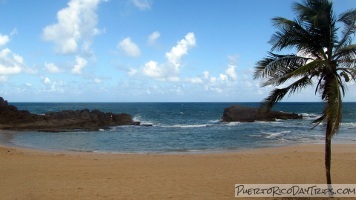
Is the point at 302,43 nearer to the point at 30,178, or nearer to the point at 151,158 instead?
the point at 30,178

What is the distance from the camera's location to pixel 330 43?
7.79m

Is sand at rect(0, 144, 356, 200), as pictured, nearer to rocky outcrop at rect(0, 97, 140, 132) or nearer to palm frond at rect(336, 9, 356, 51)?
palm frond at rect(336, 9, 356, 51)

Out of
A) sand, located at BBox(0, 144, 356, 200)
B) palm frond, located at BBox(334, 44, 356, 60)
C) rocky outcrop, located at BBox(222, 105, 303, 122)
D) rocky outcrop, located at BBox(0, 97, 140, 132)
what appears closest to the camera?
palm frond, located at BBox(334, 44, 356, 60)

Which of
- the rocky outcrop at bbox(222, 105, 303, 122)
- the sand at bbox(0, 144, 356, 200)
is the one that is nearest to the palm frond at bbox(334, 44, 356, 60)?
the sand at bbox(0, 144, 356, 200)

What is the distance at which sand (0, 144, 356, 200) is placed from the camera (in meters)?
9.98

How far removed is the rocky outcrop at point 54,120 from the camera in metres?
38.8

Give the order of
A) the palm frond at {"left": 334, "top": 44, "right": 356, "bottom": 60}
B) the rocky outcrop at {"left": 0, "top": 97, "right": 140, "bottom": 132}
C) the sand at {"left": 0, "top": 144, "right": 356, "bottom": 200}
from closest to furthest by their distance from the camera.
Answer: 1. the palm frond at {"left": 334, "top": 44, "right": 356, "bottom": 60}
2. the sand at {"left": 0, "top": 144, "right": 356, "bottom": 200}
3. the rocky outcrop at {"left": 0, "top": 97, "right": 140, "bottom": 132}

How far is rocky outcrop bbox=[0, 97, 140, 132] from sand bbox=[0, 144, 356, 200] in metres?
22.9

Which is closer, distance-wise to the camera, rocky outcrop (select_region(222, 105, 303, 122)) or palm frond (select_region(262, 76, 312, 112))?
palm frond (select_region(262, 76, 312, 112))

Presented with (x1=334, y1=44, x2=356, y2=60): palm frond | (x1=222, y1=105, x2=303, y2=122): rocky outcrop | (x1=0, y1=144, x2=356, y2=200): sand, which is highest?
(x1=334, y1=44, x2=356, y2=60): palm frond

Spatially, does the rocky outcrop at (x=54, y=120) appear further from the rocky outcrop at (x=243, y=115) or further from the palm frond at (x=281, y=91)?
→ the palm frond at (x=281, y=91)

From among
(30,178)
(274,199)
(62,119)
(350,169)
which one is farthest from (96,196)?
(62,119)

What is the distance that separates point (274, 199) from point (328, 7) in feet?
16.9

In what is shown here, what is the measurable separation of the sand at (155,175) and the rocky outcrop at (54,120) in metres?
22.9
